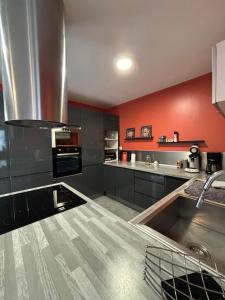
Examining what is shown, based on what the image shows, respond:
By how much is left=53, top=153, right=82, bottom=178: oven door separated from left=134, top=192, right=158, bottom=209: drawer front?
1188mm

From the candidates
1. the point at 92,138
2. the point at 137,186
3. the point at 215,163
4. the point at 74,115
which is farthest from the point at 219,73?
the point at 92,138

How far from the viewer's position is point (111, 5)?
0.99m

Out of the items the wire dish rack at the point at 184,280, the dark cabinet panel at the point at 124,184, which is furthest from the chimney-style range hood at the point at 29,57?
the dark cabinet panel at the point at 124,184

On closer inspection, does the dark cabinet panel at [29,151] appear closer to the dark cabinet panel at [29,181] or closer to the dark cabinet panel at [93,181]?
the dark cabinet panel at [29,181]

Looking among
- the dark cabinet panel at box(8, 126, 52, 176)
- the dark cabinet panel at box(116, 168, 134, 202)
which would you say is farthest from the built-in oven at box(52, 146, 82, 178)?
the dark cabinet panel at box(116, 168, 134, 202)

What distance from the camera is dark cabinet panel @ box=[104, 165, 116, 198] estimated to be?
2891 millimetres

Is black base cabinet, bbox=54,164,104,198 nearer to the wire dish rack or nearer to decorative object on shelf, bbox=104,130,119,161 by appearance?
decorative object on shelf, bbox=104,130,119,161

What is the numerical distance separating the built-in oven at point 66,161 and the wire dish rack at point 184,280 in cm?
217

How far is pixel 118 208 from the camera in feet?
8.62

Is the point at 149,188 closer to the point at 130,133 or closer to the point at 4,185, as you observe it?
→ the point at 130,133

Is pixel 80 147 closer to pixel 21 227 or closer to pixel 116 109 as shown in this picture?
pixel 116 109

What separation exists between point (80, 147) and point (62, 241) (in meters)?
2.22

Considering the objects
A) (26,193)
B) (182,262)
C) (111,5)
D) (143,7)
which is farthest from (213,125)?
(26,193)

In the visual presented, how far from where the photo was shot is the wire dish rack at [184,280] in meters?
0.38
